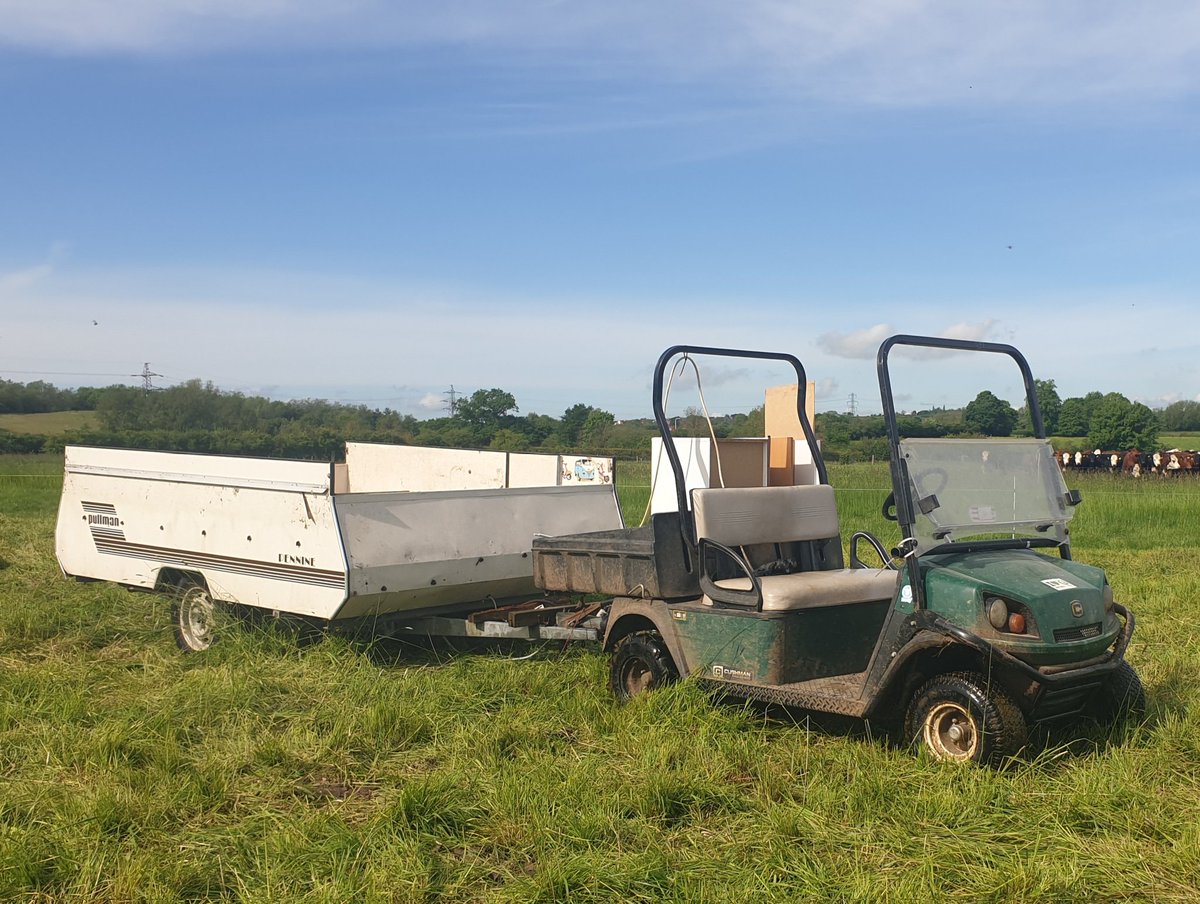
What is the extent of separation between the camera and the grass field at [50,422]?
138 feet

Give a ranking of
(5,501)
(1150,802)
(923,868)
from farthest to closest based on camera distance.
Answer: (5,501) < (1150,802) < (923,868)

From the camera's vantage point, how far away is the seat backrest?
5664 mm

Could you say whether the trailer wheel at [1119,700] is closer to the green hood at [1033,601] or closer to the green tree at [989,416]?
the green hood at [1033,601]

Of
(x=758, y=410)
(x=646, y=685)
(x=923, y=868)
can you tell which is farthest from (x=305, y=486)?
(x=758, y=410)

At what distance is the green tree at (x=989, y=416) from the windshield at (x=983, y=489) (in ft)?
0.44

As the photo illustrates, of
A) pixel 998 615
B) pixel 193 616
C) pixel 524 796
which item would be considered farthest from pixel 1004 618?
pixel 193 616

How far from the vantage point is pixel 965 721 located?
4664 millimetres

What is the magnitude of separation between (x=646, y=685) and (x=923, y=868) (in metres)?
2.39

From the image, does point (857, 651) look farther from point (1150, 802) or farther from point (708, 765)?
point (1150, 802)

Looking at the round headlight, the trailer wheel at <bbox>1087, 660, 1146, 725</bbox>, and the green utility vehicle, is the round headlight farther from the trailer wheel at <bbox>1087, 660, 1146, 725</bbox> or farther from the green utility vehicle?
the trailer wheel at <bbox>1087, 660, 1146, 725</bbox>

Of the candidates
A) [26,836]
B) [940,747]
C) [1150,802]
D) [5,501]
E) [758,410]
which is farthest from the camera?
[5,501]

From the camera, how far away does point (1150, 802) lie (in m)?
4.22

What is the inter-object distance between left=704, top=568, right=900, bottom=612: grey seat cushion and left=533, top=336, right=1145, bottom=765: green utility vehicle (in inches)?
0.4

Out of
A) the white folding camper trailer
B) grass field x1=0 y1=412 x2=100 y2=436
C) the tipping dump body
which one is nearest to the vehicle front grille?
the white folding camper trailer
